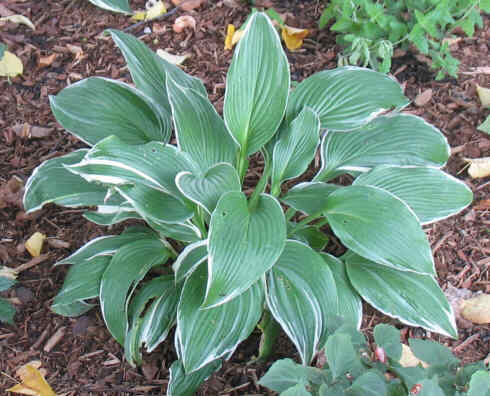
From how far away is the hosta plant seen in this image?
5.11ft

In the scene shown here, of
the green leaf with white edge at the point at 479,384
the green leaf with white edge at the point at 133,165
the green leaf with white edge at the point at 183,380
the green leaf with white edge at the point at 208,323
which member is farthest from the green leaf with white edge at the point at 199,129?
the green leaf with white edge at the point at 479,384

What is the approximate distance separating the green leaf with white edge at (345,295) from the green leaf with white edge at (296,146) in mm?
353

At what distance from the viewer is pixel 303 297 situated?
1.69m

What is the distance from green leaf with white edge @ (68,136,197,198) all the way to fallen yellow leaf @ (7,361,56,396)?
0.77 meters

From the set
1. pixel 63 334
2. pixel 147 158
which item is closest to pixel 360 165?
pixel 147 158

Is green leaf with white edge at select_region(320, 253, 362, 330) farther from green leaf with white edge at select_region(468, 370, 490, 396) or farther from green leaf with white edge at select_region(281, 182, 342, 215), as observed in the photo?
green leaf with white edge at select_region(468, 370, 490, 396)

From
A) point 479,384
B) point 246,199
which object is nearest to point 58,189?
point 246,199

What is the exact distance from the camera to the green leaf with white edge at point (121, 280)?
1.71 m

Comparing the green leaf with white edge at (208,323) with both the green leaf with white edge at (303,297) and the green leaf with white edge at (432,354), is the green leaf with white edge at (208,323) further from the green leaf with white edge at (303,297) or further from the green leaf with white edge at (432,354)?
the green leaf with white edge at (432,354)

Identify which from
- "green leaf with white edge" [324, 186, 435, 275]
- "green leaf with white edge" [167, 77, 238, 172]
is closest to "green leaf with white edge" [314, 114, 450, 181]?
"green leaf with white edge" [324, 186, 435, 275]

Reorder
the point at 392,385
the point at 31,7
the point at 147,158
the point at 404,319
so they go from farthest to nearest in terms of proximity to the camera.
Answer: the point at 31,7, the point at 404,319, the point at 147,158, the point at 392,385

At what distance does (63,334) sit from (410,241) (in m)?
1.22

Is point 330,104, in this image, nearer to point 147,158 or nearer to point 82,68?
point 147,158

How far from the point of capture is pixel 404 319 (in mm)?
1738
